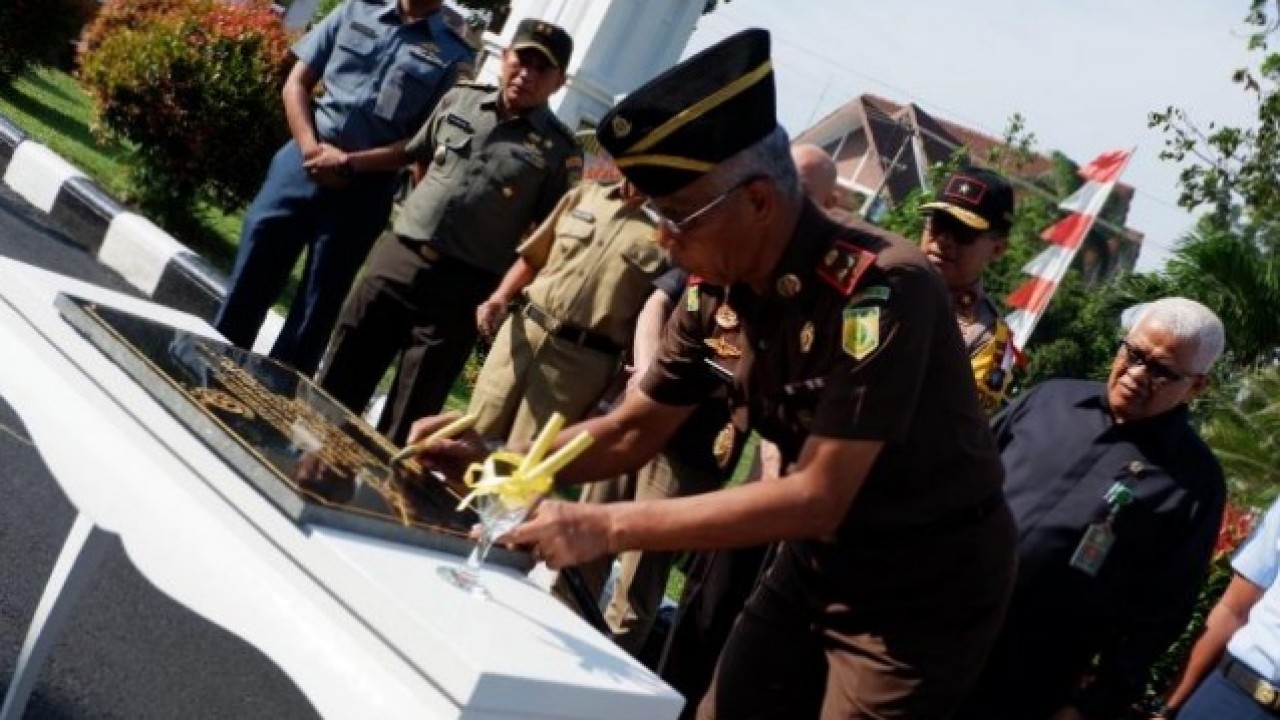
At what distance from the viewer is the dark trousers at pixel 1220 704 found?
141 inches

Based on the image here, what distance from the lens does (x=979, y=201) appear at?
4082 millimetres

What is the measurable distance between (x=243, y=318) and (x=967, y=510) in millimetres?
3624

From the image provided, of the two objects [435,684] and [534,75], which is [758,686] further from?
[534,75]

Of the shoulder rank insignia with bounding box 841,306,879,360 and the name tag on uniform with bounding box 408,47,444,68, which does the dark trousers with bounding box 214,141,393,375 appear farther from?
the shoulder rank insignia with bounding box 841,306,879,360

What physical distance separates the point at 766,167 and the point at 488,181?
278 centimetres

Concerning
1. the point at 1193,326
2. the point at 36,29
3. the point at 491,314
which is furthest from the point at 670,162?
the point at 36,29

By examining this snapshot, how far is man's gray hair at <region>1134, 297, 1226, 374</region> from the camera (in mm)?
3490

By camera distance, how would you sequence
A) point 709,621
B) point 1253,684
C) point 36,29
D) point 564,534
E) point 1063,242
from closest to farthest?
point 564,534 < point 1253,684 < point 709,621 < point 1063,242 < point 36,29

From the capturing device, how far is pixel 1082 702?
346cm

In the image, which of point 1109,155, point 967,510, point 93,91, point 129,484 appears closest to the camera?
point 129,484

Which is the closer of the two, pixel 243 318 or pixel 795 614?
pixel 795 614

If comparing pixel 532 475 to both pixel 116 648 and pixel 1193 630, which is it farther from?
pixel 1193 630

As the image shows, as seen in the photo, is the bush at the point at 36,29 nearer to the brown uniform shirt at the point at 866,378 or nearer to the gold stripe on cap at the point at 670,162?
the brown uniform shirt at the point at 866,378

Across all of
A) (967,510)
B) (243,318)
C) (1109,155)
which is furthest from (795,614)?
(1109,155)
